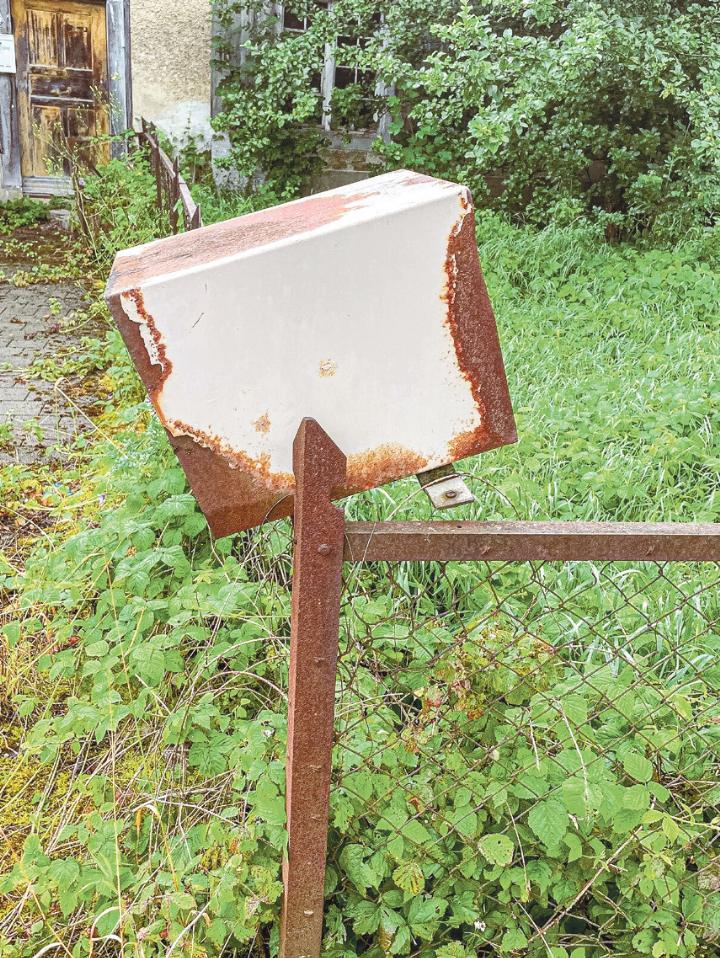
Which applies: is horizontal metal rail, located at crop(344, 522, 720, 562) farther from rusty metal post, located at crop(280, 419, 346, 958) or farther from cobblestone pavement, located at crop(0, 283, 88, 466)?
cobblestone pavement, located at crop(0, 283, 88, 466)

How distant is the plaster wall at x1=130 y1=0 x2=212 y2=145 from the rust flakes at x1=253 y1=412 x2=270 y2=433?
9.01 meters

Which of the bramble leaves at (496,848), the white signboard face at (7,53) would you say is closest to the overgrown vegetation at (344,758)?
the bramble leaves at (496,848)

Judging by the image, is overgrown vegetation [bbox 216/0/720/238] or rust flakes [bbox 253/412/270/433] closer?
rust flakes [bbox 253/412/270/433]

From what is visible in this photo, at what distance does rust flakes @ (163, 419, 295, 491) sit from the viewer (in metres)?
1.35

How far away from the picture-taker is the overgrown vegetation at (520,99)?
6.40 metres

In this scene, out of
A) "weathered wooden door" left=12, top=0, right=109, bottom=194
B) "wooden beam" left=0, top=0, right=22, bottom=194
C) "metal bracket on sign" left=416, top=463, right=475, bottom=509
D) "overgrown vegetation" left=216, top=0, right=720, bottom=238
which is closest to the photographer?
"metal bracket on sign" left=416, top=463, right=475, bottom=509

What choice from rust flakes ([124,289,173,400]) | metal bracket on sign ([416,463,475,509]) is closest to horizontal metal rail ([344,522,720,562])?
metal bracket on sign ([416,463,475,509])

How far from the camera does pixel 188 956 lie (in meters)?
1.69

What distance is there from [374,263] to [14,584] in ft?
6.69

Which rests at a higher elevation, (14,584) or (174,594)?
(174,594)

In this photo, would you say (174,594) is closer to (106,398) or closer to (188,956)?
(188,956)

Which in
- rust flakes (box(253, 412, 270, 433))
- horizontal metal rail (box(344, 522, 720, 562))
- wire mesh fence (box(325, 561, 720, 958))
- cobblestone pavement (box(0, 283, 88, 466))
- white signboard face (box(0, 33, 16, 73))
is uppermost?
rust flakes (box(253, 412, 270, 433))

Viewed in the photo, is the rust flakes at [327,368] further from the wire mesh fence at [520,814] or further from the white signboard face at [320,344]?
the wire mesh fence at [520,814]

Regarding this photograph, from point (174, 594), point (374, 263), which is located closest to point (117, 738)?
point (174, 594)
